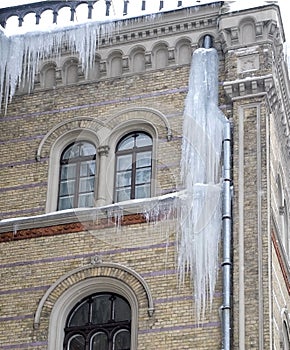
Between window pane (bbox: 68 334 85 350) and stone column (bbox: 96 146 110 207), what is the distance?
2.52 meters

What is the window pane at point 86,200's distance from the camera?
23609 mm

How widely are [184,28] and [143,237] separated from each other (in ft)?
15.0

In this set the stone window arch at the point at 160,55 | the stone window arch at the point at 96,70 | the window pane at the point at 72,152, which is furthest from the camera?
the stone window arch at the point at 96,70

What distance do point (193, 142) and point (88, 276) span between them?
3157mm

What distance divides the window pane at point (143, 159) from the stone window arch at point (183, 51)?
6.60ft

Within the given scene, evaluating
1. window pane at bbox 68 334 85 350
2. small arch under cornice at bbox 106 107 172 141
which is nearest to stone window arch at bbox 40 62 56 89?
small arch under cornice at bbox 106 107 172 141

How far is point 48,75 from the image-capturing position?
25438 millimetres

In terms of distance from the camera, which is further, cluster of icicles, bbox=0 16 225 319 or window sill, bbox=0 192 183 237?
window sill, bbox=0 192 183 237

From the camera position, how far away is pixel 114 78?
24.8 m

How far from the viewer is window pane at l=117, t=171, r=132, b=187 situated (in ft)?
77.7

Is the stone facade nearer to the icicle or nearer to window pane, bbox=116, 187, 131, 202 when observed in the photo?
the icicle

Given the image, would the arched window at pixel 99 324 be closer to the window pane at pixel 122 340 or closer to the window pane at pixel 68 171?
the window pane at pixel 122 340

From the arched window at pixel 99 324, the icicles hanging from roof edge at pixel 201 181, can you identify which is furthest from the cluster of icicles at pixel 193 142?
the arched window at pixel 99 324

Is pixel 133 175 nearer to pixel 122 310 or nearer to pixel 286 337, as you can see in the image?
pixel 122 310
